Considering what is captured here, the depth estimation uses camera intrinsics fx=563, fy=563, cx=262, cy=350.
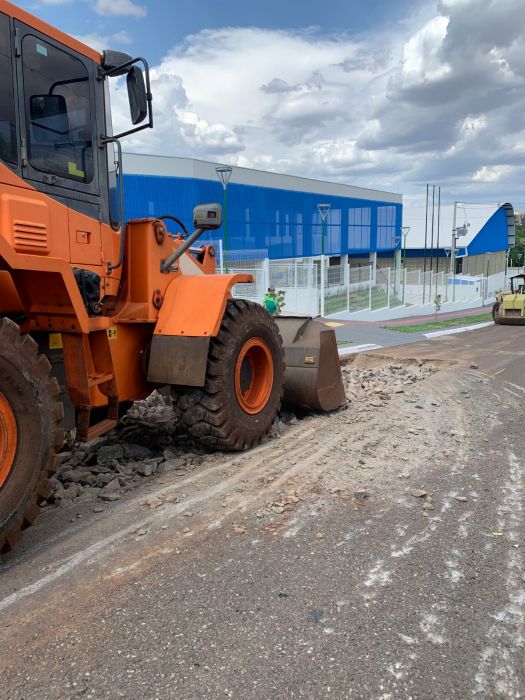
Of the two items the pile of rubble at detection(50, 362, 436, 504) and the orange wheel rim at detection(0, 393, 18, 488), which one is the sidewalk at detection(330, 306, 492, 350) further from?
the orange wheel rim at detection(0, 393, 18, 488)

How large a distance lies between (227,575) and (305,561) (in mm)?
456

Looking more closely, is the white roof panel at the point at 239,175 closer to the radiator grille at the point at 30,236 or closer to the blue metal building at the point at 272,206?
the blue metal building at the point at 272,206

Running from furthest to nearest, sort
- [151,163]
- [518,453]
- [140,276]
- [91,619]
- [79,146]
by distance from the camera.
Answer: [151,163] → [518,453] → [140,276] → [79,146] → [91,619]

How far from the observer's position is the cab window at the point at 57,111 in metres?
3.47

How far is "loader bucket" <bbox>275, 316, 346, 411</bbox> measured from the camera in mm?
6270

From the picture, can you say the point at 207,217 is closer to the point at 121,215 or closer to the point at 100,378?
the point at 121,215

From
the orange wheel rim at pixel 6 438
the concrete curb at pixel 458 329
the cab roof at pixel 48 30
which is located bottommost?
the concrete curb at pixel 458 329

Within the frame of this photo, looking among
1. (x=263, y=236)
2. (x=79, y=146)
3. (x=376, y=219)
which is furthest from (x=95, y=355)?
(x=376, y=219)

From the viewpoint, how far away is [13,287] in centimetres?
349

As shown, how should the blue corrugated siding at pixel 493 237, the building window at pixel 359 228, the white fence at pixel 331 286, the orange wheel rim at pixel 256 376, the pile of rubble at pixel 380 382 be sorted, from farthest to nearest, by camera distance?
the blue corrugated siding at pixel 493 237
the building window at pixel 359 228
the white fence at pixel 331 286
the pile of rubble at pixel 380 382
the orange wheel rim at pixel 256 376

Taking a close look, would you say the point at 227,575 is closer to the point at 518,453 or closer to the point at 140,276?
the point at 140,276

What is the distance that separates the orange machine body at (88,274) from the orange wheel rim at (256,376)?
783 mm

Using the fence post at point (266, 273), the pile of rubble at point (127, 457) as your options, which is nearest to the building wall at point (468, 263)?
the fence post at point (266, 273)

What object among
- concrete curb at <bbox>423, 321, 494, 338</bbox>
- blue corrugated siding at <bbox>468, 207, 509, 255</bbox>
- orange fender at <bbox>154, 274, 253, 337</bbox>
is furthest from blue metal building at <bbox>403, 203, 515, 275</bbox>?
orange fender at <bbox>154, 274, 253, 337</bbox>
